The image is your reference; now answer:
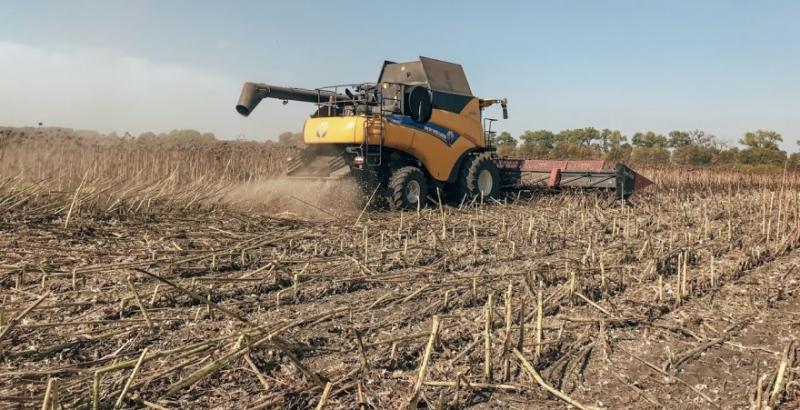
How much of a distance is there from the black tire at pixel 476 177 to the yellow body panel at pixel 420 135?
25cm

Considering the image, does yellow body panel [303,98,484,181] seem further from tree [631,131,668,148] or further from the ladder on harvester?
tree [631,131,668,148]

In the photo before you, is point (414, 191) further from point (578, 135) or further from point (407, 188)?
point (578, 135)

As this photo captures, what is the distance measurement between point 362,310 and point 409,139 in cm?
601

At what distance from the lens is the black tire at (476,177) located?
1065 centimetres

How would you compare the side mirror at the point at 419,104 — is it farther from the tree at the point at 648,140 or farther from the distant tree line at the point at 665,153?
the tree at the point at 648,140

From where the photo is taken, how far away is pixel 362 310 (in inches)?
153

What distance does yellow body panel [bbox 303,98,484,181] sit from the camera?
30.2 ft

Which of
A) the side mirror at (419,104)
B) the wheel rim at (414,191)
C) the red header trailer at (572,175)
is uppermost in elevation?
the side mirror at (419,104)

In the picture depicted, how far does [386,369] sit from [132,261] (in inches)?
112

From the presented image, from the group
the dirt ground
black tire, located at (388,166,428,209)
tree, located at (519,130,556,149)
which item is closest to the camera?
the dirt ground

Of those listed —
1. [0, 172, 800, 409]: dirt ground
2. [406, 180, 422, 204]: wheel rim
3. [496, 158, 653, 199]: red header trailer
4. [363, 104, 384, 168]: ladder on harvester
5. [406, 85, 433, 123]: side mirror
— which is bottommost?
[0, 172, 800, 409]: dirt ground

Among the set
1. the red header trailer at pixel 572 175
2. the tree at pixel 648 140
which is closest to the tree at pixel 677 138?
the tree at pixel 648 140

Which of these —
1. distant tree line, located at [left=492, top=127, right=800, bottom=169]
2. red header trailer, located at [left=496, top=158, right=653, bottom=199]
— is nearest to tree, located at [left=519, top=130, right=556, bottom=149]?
distant tree line, located at [left=492, top=127, right=800, bottom=169]

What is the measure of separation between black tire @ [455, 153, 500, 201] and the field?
100 inches
